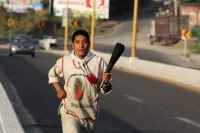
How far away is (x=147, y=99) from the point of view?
664 inches

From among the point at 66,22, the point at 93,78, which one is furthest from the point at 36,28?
the point at 93,78

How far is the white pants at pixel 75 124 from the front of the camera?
6297 mm

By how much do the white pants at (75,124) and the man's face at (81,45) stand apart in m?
0.62

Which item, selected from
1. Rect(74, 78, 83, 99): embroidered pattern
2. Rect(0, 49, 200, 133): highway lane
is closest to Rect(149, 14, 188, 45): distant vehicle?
Rect(0, 49, 200, 133): highway lane

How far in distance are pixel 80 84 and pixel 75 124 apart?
0.40m

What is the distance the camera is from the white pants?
248 inches

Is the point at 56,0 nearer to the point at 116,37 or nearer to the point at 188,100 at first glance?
the point at 116,37

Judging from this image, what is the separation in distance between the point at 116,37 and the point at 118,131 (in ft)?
268

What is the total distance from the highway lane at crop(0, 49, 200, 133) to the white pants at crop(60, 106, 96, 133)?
158 inches

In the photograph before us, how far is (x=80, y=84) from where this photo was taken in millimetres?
6402

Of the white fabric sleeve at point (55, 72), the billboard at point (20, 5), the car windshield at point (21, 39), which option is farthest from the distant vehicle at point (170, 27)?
the white fabric sleeve at point (55, 72)

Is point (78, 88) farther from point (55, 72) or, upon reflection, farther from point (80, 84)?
point (55, 72)

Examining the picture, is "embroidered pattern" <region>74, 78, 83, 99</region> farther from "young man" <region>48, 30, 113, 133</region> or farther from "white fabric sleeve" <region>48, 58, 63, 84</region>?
"white fabric sleeve" <region>48, 58, 63, 84</region>

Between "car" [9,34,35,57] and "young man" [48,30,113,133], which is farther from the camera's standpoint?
"car" [9,34,35,57]
